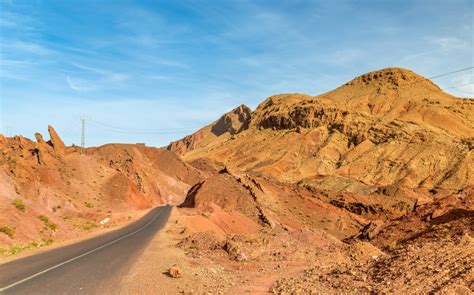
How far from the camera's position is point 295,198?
170 feet

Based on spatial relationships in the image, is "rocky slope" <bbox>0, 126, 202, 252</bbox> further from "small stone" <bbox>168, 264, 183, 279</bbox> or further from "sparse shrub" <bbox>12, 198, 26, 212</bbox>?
"small stone" <bbox>168, 264, 183, 279</bbox>

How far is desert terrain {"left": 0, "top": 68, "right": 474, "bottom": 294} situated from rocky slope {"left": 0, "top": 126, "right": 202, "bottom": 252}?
0.72 ft

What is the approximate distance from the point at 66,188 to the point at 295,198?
2817 cm

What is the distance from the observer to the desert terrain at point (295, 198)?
11.7 meters

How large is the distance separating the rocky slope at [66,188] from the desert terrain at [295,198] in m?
0.22

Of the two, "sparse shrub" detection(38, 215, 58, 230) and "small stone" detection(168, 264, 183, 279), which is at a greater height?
"sparse shrub" detection(38, 215, 58, 230)

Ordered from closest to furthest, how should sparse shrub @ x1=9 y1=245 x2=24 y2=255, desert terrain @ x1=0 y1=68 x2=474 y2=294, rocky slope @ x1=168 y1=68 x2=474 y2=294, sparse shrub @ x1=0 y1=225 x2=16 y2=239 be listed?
rocky slope @ x1=168 y1=68 x2=474 y2=294 < desert terrain @ x1=0 y1=68 x2=474 y2=294 < sparse shrub @ x1=9 y1=245 x2=24 y2=255 < sparse shrub @ x1=0 y1=225 x2=16 y2=239

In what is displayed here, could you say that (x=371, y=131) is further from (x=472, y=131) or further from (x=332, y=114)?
(x=472, y=131)

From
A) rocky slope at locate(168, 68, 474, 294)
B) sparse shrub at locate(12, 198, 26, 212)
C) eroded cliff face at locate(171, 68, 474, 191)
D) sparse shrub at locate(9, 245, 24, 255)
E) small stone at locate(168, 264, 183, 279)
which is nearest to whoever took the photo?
rocky slope at locate(168, 68, 474, 294)

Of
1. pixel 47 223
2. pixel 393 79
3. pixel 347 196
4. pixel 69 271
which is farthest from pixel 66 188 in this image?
pixel 393 79

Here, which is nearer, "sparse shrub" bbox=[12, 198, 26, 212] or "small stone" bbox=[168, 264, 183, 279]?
"small stone" bbox=[168, 264, 183, 279]

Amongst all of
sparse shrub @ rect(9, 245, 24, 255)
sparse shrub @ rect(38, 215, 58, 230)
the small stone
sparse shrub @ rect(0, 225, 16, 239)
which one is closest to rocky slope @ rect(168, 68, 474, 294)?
the small stone

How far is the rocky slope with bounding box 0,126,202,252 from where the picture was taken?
25609mm

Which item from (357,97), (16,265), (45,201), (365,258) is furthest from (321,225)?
(357,97)
